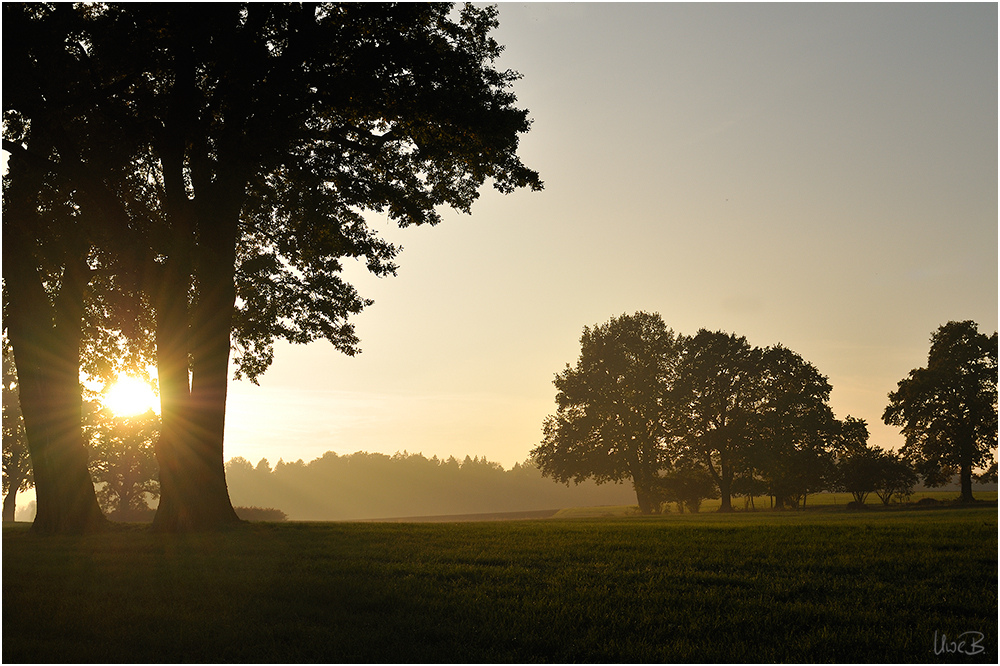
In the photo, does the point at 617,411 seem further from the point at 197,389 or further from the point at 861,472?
the point at 197,389

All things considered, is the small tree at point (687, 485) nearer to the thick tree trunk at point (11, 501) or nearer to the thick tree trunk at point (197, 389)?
the thick tree trunk at point (197, 389)

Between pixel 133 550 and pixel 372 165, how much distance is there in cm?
1319

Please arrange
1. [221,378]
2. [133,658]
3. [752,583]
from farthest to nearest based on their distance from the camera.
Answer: [221,378]
[752,583]
[133,658]

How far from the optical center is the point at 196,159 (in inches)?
747

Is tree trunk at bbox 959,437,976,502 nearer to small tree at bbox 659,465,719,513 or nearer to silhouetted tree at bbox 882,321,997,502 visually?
silhouetted tree at bbox 882,321,997,502

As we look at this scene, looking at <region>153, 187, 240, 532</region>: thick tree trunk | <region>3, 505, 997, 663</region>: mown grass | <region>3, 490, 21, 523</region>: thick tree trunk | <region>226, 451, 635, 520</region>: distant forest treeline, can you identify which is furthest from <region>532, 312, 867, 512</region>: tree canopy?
<region>226, 451, 635, 520</region>: distant forest treeline

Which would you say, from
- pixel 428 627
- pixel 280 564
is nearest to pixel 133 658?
pixel 428 627

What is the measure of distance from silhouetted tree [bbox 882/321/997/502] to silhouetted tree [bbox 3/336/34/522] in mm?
66806

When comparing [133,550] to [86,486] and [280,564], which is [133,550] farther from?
[86,486]

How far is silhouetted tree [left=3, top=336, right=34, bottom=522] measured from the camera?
5191 centimetres

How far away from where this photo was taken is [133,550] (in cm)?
1359

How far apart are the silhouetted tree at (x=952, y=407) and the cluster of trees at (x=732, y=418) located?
0.25ft

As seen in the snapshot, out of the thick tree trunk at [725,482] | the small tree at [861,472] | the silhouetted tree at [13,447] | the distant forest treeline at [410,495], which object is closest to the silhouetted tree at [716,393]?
the thick tree trunk at [725,482]

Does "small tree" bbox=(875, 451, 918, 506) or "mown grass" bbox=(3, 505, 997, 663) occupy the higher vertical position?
"mown grass" bbox=(3, 505, 997, 663)
